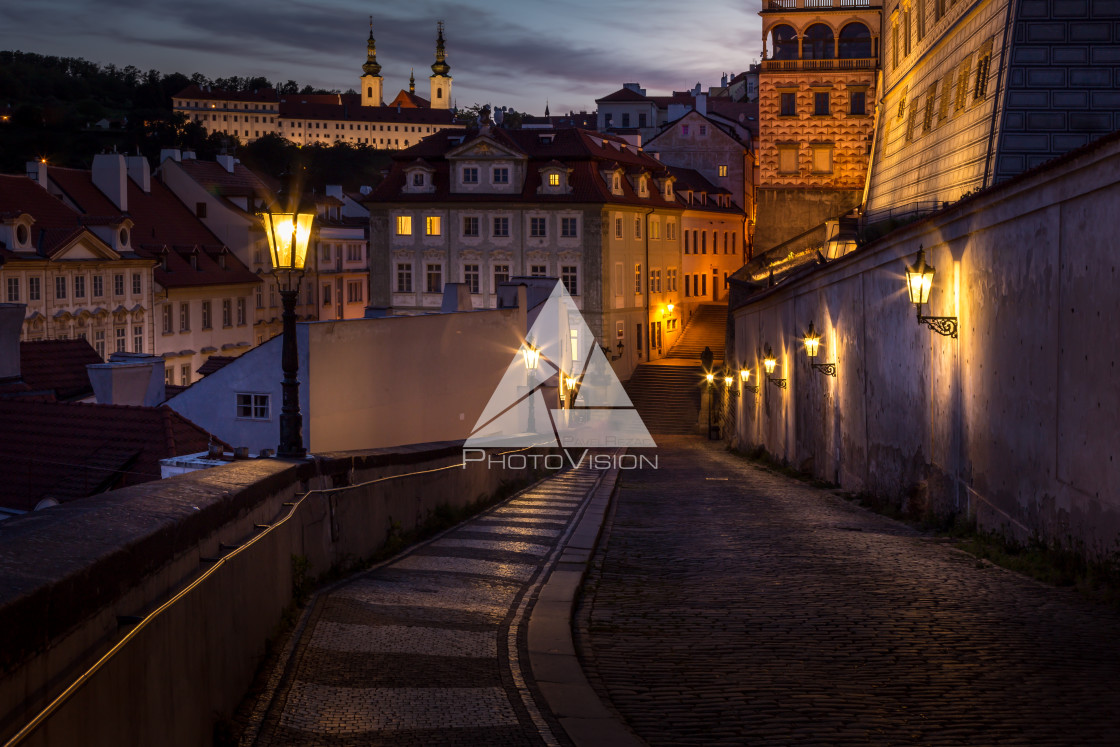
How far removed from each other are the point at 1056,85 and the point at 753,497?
10303 millimetres

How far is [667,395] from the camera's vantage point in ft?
197

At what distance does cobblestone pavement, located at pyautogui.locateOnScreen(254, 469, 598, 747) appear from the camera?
6.10 meters

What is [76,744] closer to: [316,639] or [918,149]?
[316,639]

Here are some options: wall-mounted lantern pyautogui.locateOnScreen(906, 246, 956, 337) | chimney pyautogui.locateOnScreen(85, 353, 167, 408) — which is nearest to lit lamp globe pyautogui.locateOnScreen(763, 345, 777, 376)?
chimney pyautogui.locateOnScreen(85, 353, 167, 408)

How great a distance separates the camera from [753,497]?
20281mm

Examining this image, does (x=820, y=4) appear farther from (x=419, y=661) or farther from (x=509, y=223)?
(x=419, y=661)

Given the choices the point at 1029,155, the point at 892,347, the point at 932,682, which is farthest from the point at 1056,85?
the point at 932,682

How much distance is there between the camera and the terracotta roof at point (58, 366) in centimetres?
2614

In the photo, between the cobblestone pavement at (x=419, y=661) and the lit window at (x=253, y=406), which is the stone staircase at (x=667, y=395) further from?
the cobblestone pavement at (x=419, y=661)

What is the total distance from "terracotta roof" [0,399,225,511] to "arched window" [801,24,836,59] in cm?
4564

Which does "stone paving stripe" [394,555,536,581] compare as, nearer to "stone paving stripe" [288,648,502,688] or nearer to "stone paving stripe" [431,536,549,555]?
"stone paving stripe" [431,536,549,555]

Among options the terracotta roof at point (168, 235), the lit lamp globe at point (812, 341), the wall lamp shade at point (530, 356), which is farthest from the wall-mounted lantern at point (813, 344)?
the terracotta roof at point (168, 235)

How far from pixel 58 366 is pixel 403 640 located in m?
22.2

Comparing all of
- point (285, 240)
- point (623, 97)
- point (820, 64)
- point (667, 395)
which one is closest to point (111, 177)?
point (667, 395)
